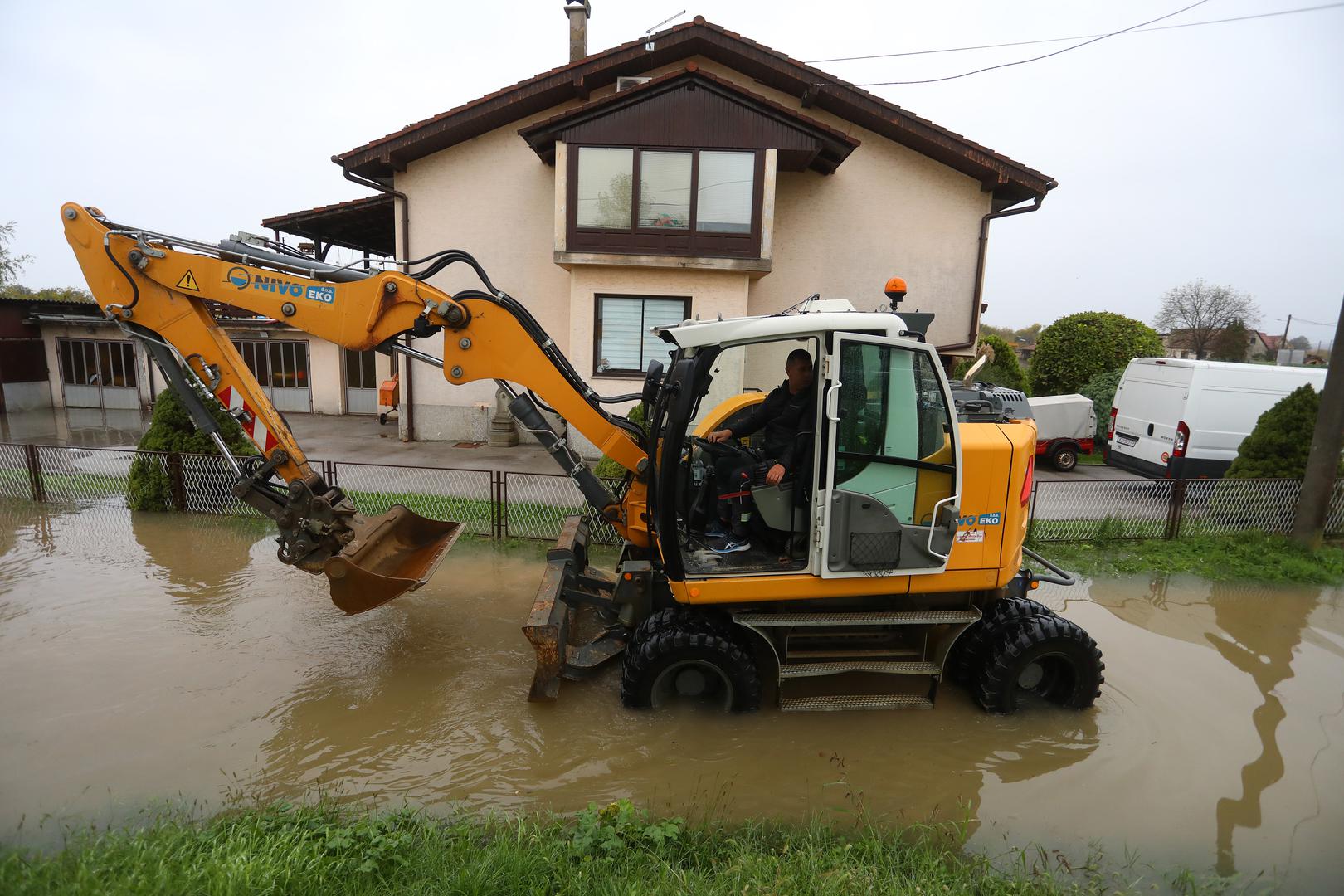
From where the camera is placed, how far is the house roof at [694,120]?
36.6ft

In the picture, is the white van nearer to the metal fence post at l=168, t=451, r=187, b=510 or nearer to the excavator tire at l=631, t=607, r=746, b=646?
the excavator tire at l=631, t=607, r=746, b=646

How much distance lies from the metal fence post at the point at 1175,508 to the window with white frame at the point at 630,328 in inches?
300

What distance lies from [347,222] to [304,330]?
1270 centimetres

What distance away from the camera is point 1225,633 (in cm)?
608

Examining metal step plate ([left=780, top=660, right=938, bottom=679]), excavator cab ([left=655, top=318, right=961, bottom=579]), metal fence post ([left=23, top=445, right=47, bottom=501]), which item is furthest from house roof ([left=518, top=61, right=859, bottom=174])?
metal step plate ([left=780, top=660, right=938, bottom=679])

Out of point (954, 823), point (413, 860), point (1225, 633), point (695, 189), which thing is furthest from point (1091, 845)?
point (695, 189)

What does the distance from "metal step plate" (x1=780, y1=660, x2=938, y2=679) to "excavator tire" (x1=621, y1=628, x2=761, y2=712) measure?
0.78 feet

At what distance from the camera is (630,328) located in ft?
40.5

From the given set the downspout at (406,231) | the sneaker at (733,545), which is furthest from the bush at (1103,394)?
the downspout at (406,231)

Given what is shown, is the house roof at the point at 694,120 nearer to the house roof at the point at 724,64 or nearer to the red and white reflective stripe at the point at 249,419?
the house roof at the point at 724,64

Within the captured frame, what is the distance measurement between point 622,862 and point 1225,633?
5.96 meters

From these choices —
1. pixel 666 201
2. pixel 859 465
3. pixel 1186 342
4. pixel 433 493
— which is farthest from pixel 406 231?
pixel 1186 342

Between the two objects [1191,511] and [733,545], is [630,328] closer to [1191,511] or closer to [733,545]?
[733,545]

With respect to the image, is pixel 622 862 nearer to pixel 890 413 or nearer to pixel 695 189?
pixel 890 413
